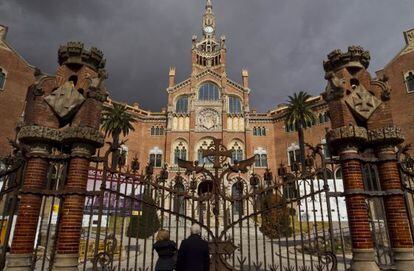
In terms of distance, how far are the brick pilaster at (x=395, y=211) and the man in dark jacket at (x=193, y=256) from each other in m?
4.75

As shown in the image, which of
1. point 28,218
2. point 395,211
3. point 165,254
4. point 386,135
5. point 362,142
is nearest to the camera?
point 165,254

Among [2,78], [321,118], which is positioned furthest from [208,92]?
[2,78]

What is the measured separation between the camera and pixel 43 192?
6742 millimetres

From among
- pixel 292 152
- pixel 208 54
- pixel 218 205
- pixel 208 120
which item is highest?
pixel 208 54

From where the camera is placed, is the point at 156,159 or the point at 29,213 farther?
the point at 156,159

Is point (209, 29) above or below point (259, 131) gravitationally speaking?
above

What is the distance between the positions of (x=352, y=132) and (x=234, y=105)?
4033 cm

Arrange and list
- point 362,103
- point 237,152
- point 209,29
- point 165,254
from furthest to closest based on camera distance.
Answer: point 209,29 < point 237,152 < point 362,103 < point 165,254

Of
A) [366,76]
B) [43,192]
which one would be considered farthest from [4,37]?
[366,76]

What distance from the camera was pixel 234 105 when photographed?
4728 cm

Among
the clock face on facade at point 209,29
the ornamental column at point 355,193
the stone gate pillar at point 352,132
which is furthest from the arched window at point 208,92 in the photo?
the ornamental column at point 355,193

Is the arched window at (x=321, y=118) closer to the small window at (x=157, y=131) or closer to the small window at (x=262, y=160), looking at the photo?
the small window at (x=262, y=160)

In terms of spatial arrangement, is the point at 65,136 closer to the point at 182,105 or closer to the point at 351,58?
the point at 351,58

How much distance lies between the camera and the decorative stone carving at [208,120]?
4559 centimetres
